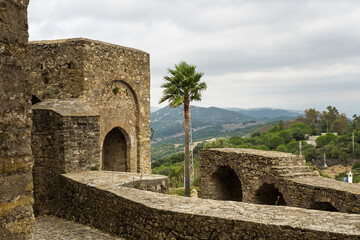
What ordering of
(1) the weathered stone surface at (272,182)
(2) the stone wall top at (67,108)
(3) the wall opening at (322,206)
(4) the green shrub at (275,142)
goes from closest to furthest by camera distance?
(2) the stone wall top at (67,108)
(1) the weathered stone surface at (272,182)
(3) the wall opening at (322,206)
(4) the green shrub at (275,142)

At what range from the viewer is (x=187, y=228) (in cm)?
454

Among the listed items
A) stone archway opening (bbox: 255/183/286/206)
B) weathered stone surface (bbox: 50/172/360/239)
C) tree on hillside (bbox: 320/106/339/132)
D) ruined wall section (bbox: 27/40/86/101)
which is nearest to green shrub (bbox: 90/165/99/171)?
weathered stone surface (bbox: 50/172/360/239)

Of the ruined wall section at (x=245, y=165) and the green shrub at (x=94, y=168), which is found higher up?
the green shrub at (x=94, y=168)

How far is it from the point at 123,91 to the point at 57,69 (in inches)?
96.8

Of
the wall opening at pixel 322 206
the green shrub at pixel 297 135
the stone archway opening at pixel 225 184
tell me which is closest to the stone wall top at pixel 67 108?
the wall opening at pixel 322 206

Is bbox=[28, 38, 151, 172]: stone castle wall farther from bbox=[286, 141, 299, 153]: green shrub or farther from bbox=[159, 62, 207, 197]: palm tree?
bbox=[286, 141, 299, 153]: green shrub

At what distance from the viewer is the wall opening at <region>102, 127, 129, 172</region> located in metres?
12.8

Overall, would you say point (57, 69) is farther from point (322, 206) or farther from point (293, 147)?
point (293, 147)

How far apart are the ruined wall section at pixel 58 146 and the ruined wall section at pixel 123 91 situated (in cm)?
262

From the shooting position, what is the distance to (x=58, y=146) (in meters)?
7.64

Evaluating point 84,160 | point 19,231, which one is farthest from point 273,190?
point 19,231

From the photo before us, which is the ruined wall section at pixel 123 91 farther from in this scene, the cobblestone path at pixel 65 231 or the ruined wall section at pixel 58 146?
the cobblestone path at pixel 65 231

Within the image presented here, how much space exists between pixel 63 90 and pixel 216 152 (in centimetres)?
724

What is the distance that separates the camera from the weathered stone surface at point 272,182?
34.5 feet
